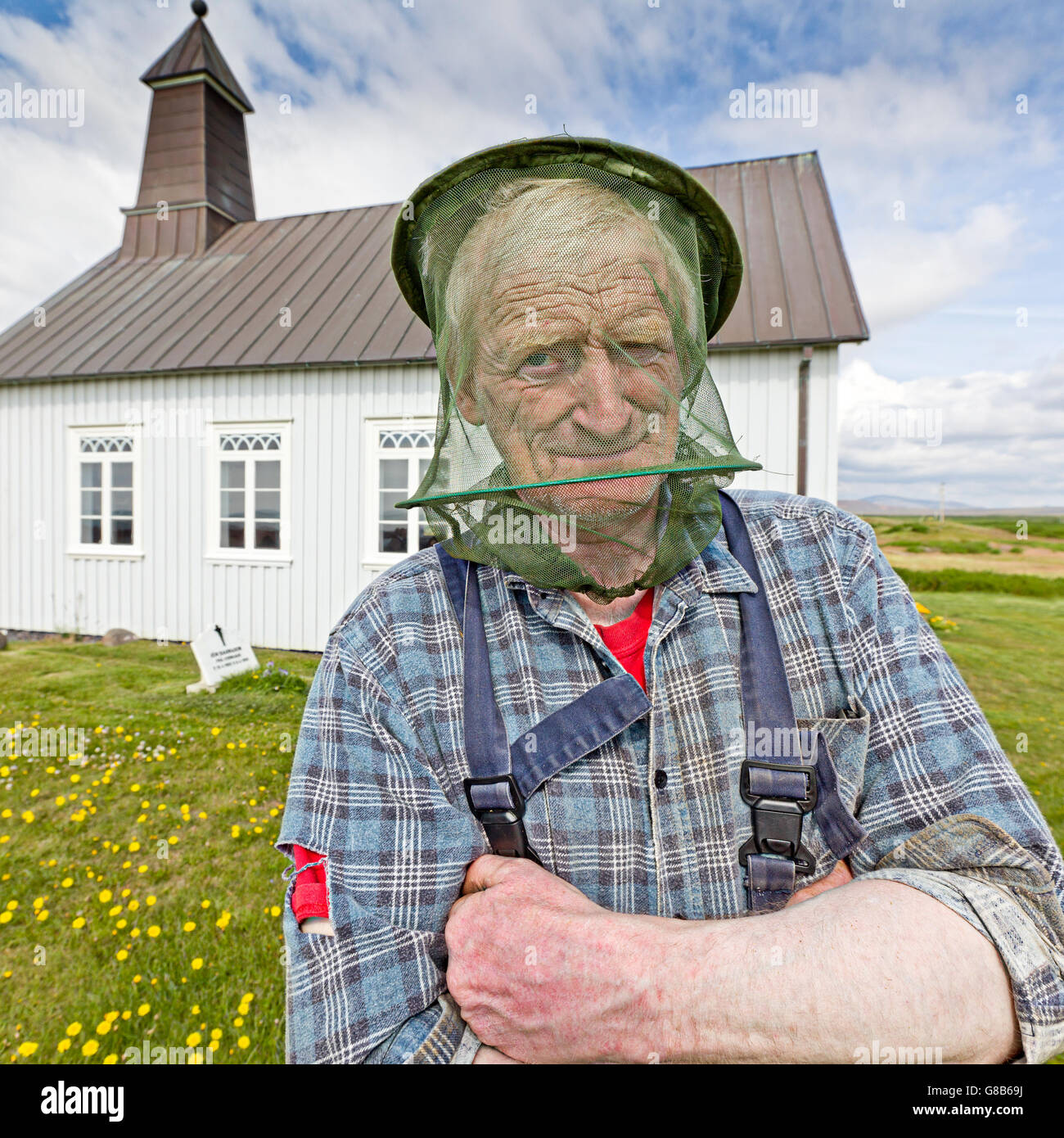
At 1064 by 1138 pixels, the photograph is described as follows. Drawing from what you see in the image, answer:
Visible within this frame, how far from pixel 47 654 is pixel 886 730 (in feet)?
38.2

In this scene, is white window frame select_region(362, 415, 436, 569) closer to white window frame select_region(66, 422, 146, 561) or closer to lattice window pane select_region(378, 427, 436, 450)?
lattice window pane select_region(378, 427, 436, 450)

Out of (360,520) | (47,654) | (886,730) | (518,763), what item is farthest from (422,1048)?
(47,654)

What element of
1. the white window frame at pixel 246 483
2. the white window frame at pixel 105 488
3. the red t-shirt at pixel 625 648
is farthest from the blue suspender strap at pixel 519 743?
the white window frame at pixel 105 488

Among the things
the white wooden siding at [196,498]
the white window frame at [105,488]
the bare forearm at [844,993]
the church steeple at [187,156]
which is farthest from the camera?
the church steeple at [187,156]

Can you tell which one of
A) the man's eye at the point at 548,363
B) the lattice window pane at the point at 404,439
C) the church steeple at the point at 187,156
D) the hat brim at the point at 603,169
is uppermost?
the church steeple at the point at 187,156

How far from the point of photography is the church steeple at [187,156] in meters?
13.3

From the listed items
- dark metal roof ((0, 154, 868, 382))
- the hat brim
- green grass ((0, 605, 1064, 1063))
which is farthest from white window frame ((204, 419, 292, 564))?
the hat brim

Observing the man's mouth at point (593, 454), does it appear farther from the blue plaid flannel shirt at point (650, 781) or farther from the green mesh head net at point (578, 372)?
the blue plaid flannel shirt at point (650, 781)

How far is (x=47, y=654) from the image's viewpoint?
32.6 ft

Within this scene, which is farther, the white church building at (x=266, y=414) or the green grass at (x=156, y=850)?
the white church building at (x=266, y=414)

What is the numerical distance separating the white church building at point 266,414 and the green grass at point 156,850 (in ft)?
7.35

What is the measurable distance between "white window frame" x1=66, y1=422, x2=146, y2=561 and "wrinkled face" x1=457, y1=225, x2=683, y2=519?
1153 cm

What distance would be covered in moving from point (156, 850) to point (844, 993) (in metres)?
4.56

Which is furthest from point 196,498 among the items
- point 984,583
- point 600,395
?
point 984,583
